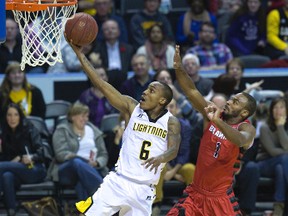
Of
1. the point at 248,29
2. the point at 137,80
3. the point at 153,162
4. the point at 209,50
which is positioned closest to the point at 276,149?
the point at 137,80

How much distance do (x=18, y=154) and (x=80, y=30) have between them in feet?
10.2

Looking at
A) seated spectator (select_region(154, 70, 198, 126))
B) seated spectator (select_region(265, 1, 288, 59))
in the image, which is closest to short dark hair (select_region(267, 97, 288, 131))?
seated spectator (select_region(154, 70, 198, 126))

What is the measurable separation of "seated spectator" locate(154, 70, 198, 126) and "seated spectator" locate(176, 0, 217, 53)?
2.06 m

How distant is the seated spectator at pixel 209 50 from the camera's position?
1362 cm

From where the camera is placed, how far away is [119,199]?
8.98m

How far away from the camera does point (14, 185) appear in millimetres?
11539

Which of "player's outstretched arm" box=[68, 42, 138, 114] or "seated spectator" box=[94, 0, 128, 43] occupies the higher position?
"seated spectator" box=[94, 0, 128, 43]

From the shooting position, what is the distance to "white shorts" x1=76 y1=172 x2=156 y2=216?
8953 millimetres

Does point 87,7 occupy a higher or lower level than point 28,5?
lower

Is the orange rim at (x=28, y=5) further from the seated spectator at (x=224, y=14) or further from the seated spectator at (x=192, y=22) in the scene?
Answer: the seated spectator at (x=224, y=14)

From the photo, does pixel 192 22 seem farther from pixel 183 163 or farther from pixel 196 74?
pixel 183 163

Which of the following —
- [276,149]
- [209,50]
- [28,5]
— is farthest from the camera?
[209,50]

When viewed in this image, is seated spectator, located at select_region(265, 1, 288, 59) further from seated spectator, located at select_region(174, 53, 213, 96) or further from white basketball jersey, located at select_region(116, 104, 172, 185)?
white basketball jersey, located at select_region(116, 104, 172, 185)

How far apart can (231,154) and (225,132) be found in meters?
0.62
